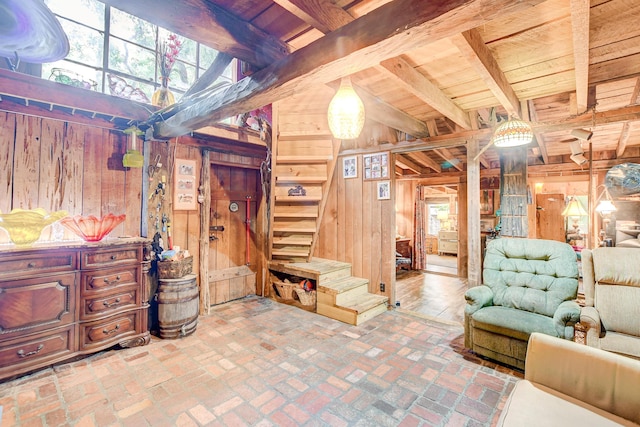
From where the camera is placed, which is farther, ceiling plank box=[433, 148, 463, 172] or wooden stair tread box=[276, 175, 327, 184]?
ceiling plank box=[433, 148, 463, 172]

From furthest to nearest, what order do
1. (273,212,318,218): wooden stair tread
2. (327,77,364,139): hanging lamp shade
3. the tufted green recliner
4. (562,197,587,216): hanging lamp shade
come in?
(562,197,587,216): hanging lamp shade → (273,212,318,218): wooden stair tread → the tufted green recliner → (327,77,364,139): hanging lamp shade

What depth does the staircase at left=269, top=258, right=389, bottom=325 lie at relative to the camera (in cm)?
338

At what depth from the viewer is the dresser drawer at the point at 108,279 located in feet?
7.95

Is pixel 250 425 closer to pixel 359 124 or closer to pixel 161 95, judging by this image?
pixel 359 124

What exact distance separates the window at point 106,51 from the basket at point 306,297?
3.02 meters

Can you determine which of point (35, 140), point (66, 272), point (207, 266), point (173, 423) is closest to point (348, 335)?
point (173, 423)

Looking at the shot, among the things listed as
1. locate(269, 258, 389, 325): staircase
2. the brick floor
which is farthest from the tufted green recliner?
locate(269, 258, 389, 325): staircase

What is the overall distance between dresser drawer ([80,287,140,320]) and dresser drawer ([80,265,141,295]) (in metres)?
0.06

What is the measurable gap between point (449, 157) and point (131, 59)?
17.7 feet

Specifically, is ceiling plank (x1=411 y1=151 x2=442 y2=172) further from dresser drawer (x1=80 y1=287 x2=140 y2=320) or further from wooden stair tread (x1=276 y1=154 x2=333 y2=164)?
dresser drawer (x1=80 y1=287 x2=140 y2=320)

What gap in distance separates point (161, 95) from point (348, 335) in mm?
3298

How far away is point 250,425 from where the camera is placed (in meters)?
1.73

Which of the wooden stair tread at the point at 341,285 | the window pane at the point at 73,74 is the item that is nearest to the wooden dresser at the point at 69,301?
the window pane at the point at 73,74

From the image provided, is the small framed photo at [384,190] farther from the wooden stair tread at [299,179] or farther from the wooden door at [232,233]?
the wooden door at [232,233]
